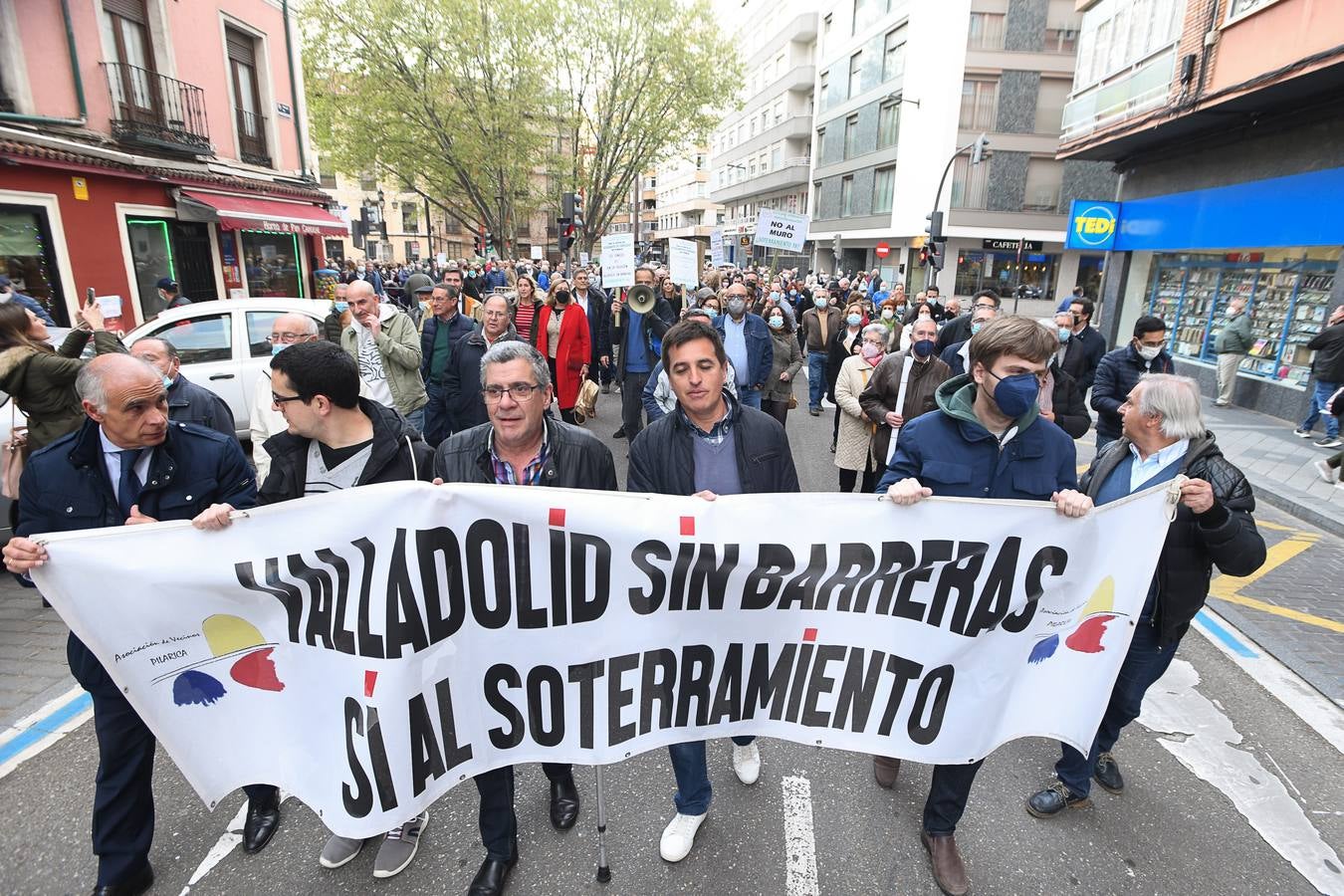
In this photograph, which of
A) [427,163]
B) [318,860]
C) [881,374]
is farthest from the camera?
[427,163]

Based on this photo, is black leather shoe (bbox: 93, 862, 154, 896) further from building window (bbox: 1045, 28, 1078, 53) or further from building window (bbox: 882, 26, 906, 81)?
building window (bbox: 882, 26, 906, 81)

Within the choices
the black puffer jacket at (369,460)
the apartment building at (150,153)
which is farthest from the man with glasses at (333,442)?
the apartment building at (150,153)

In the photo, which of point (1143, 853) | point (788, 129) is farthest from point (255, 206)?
point (788, 129)

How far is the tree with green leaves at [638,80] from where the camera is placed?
27.0 m

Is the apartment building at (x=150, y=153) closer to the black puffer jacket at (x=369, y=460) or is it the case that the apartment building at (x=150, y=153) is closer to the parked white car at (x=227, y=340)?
the parked white car at (x=227, y=340)

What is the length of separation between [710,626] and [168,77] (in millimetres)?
16860

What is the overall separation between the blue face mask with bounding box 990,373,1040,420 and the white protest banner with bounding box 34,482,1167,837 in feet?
1.14

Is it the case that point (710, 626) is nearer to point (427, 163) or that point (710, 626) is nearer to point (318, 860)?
point (318, 860)

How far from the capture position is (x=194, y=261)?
15.1 meters

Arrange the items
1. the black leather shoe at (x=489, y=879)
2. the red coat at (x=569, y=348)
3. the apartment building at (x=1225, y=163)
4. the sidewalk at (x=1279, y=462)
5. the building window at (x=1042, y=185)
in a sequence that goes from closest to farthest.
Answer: the black leather shoe at (x=489, y=879) → the sidewalk at (x=1279, y=462) → the red coat at (x=569, y=348) → the apartment building at (x=1225, y=163) → the building window at (x=1042, y=185)

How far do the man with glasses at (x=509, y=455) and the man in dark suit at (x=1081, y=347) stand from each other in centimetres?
525

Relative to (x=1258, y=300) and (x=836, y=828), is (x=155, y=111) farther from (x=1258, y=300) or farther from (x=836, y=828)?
(x=1258, y=300)

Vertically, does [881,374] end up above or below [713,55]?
below

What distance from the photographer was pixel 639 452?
2.77 meters
